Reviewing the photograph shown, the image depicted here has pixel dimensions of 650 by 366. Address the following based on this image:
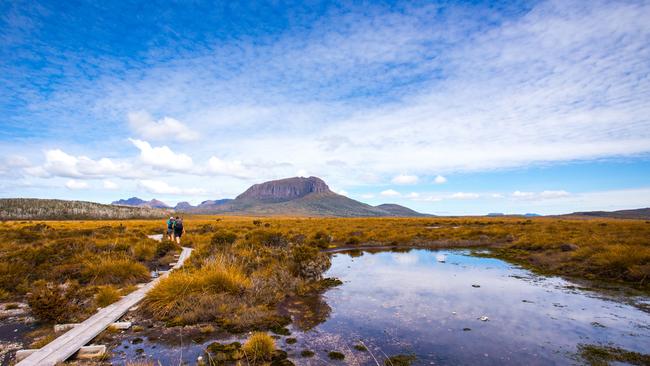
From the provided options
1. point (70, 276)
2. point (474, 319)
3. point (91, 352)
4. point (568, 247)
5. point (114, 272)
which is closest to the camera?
point (91, 352)

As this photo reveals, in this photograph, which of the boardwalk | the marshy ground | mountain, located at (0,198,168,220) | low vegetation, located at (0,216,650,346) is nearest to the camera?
the boardwalk

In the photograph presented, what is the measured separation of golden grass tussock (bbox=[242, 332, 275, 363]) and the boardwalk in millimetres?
3547

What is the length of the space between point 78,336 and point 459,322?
1018 cm

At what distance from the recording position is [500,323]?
9.82m

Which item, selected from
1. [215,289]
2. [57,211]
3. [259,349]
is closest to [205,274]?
[215,289]

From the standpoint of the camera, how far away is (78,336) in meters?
7.42

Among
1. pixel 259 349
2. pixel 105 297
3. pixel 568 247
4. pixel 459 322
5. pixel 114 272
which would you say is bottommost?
pixel 459 322

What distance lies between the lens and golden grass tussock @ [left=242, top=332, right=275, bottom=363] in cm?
709

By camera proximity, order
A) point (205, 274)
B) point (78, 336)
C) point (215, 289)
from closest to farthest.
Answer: point (78, 336) < point (215, 289) < point (205, 274)

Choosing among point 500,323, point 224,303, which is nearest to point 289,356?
point 224,303

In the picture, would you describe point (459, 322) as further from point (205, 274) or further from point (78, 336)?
point (78, 336)

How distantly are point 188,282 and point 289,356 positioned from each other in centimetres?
495

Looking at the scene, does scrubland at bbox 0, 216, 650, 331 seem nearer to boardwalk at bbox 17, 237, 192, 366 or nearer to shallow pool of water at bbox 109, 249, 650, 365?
boardwalk at bbox 17, 237, 192, 366

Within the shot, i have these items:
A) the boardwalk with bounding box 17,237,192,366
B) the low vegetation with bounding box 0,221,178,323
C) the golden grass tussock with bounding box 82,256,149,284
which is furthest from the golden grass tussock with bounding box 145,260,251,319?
Result: the golden grass tussock with bounding box 82,256,149,284
